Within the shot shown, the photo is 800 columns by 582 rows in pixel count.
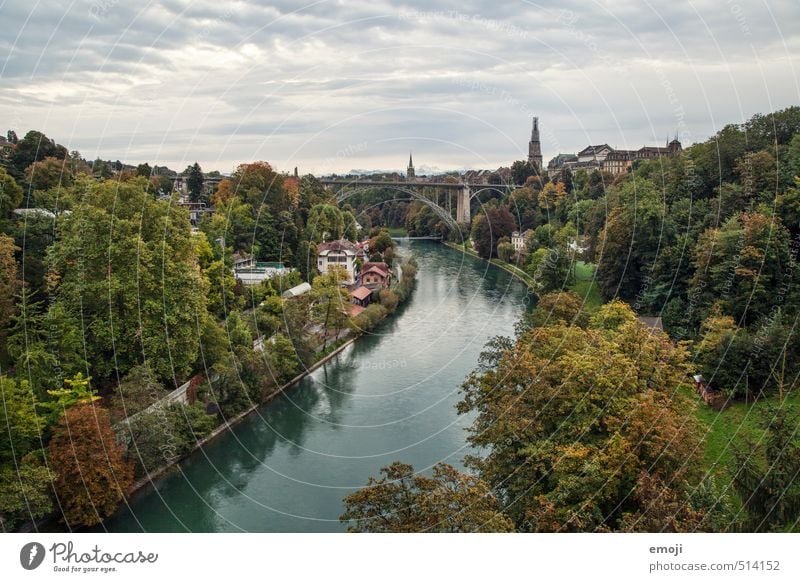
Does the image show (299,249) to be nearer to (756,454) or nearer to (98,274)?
(98,274)

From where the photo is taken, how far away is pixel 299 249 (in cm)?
1966

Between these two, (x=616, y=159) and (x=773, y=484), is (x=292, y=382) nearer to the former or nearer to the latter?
(x=773, y=484)

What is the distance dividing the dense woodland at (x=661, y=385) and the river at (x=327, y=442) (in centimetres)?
86

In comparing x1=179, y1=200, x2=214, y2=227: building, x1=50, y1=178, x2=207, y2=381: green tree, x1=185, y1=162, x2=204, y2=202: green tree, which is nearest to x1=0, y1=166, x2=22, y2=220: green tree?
x1=50, y1=178, x2=207, y2=381: green tree

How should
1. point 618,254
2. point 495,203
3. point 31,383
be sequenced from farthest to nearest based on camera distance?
point 495,203, point 618,254, point 31,383

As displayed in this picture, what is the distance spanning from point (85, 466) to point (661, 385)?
6.43 meters

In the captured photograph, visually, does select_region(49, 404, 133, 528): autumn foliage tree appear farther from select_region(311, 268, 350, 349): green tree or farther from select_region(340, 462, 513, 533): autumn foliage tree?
select_region(311, 268, 350, 349): green tree

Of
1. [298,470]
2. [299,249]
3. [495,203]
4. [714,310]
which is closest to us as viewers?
[298,470]

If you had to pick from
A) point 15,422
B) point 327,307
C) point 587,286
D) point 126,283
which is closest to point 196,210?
point 327,307

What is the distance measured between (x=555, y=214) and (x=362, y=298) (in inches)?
463

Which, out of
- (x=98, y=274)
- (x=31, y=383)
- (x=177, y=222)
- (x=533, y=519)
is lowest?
(x=533, y=519)

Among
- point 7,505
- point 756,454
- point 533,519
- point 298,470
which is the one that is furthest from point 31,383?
point 756,454

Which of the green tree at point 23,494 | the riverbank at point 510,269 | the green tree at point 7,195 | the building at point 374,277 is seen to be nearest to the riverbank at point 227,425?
the green tree at point 23,494

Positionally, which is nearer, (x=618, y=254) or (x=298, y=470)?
(x=298, y=470)
